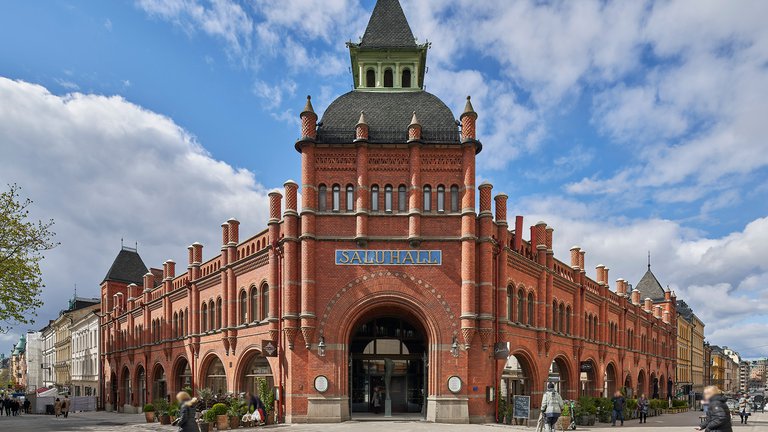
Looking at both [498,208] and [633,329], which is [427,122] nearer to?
[498,208]

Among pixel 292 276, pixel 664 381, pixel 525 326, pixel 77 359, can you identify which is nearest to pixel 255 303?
pixel 292 276

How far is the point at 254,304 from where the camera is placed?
3578 cm

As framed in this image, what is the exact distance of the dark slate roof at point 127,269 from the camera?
6988cm

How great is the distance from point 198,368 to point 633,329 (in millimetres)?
37857

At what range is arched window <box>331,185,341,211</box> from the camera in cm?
3145

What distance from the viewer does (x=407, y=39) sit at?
3847cm

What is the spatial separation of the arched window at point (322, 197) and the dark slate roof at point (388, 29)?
1024 centimetres

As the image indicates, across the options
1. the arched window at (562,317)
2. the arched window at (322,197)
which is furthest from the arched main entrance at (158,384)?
the arched window at (562,317)

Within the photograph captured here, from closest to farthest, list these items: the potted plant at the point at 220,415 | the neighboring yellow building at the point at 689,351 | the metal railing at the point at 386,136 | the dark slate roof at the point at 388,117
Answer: the potted plant at the point at 220,415 < the metal railing at the point at 386,136 < the dark slate roof at the point at 388,117 < the neighboring yellow building at the point at 689,351

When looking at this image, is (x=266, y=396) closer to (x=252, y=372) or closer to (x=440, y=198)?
(x=252, y=372)

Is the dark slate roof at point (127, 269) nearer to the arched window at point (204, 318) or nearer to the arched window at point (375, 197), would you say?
the arched window at point (204, 318)

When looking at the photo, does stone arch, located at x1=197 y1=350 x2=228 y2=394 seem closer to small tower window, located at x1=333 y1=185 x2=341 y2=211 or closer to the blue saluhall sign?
the blue saluhall sign

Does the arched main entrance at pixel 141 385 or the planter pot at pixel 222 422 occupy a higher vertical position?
the planter pot at pixel 222 422

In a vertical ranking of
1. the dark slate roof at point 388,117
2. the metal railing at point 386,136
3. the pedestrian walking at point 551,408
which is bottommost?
the pedestrian walking at point 551,408
